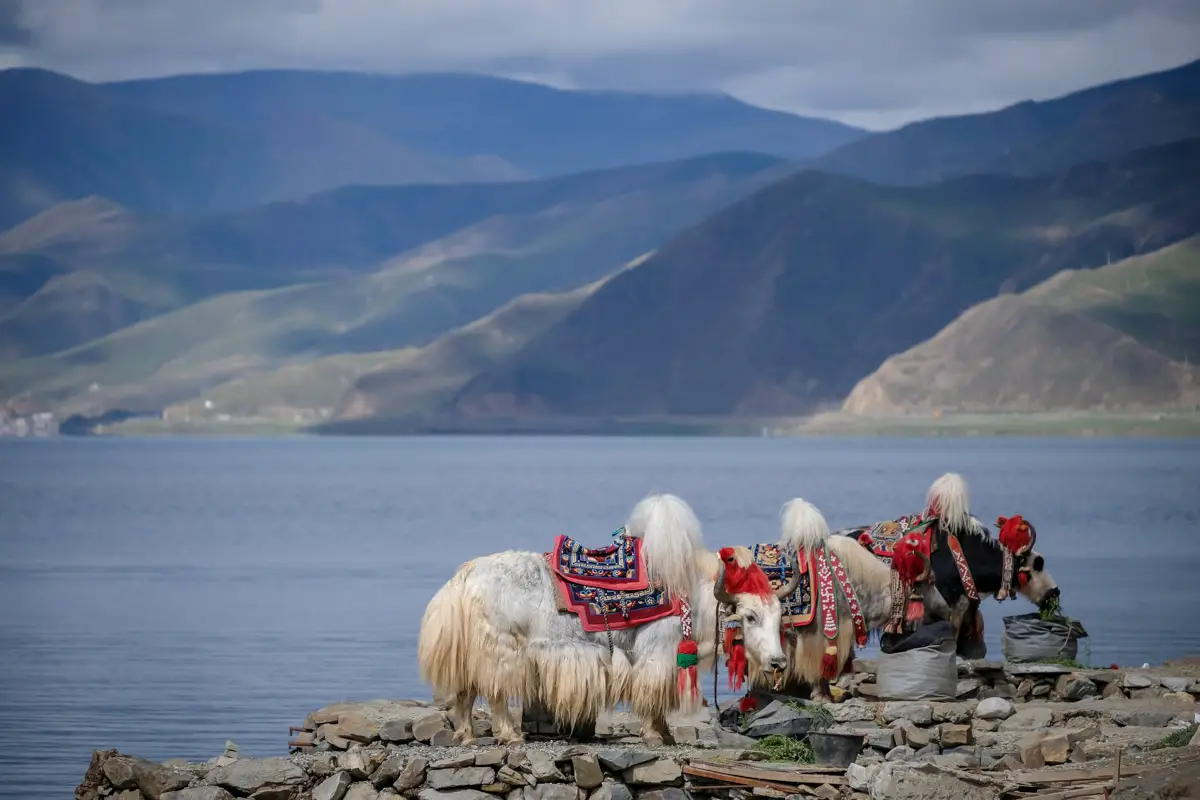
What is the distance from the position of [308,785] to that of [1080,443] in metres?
140

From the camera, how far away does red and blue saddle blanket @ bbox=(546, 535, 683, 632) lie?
33.4ft

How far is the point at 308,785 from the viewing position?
9336mm

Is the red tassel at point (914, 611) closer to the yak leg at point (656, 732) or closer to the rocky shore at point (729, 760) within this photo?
the rocky shore at point (729, 760)

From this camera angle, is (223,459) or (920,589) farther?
(223,459)

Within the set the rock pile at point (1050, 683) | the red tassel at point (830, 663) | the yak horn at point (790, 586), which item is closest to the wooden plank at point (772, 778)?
the yak horn at point (790, 586)

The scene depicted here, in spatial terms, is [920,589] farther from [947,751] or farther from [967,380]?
[967,380]

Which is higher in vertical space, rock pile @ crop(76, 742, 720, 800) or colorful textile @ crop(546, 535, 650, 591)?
colorful textile @ crop(546, 535, 650, 591)

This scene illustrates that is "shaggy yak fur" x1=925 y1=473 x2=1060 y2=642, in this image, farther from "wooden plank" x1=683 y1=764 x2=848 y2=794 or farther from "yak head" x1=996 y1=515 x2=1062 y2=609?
"wooden plank" x1=683 y1=764 x2=848 y2=794

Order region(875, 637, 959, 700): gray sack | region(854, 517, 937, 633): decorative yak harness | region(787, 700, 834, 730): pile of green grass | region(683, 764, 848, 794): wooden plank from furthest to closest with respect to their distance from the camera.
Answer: region(854, 517, 937, 633): decorative yak harness → region(875, 637, 959, 700): gray sack → region(787, 700, 834, 730): pile of green grass → region(683, 764, 848, 794): wooden plank

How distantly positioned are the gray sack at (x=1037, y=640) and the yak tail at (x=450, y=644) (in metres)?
4.67

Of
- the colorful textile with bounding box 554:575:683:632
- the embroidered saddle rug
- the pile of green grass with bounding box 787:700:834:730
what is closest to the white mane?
the embroidered saddle rug

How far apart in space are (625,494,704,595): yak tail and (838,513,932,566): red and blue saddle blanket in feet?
7.99

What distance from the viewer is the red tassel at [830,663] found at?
11336 millimetres

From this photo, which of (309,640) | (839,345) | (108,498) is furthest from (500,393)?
(309,640)
